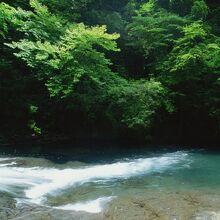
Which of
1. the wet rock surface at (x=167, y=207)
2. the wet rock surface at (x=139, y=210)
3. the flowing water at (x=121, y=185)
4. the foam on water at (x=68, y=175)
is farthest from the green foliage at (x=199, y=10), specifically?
the wet rock surface at (x=139, y=210)

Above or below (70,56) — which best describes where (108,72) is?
below

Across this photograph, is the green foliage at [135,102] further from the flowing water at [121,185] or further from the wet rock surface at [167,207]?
the wet rock surface at [167,207]

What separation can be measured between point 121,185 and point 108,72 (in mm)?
6667

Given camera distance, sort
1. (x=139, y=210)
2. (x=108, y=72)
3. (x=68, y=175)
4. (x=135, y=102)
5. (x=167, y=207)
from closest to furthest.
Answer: (x=139, y=210) → (x=167, y=207) → (x=68, y=175) → (x=135, y=102) → (x=108, y=72)

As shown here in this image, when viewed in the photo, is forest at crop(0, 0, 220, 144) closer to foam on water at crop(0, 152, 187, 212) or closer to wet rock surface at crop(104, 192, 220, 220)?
foam on water at crop(0, 152, 187, 212)

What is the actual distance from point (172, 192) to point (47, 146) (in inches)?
315

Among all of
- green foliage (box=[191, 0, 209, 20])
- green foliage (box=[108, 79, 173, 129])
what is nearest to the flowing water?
green foliage (box=[108, 79, 173, 129])

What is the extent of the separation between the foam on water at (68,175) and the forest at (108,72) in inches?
84.4

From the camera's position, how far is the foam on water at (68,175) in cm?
933

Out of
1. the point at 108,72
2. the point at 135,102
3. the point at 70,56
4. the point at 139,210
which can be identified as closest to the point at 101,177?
the point at 139,210

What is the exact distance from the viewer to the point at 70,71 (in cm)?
1479

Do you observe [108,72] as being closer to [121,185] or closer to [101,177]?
[101,177]

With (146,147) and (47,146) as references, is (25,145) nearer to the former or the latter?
(47,146)

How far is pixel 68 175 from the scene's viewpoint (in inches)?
460
